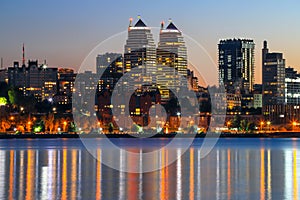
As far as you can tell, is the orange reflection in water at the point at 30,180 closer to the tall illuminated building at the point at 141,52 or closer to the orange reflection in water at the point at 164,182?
the orange reflection in water at the point at 164,182

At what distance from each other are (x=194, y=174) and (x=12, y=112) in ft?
295

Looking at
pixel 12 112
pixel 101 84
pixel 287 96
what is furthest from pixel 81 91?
pixel 287 96

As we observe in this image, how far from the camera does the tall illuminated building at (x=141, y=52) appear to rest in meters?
183

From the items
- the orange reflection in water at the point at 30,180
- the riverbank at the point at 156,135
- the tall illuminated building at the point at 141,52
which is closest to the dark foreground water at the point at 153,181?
the orange reflection in water at the point at 30,180

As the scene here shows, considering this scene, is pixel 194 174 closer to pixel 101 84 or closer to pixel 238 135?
pixel 238 135

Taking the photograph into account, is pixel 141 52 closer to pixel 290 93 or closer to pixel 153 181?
pixel 290 93

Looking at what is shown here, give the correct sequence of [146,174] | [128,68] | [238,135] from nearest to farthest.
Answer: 1. [146,174]
2. [238,135]
3. [128,68]

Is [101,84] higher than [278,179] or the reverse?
higher

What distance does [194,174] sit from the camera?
131 ft

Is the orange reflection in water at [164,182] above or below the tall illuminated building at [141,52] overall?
below

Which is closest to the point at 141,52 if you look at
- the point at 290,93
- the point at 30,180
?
the point at 290,93

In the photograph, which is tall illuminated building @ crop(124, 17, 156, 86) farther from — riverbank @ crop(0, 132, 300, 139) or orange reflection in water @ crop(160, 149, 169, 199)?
orange reflection in water @ crop(160, 149, 169, 199)

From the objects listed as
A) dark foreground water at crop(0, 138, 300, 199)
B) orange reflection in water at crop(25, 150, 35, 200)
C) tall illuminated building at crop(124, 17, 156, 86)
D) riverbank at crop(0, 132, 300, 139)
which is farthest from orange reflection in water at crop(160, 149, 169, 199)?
tall illuminated building at crop(124, 17, 156, 86)

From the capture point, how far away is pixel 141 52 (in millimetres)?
185000
